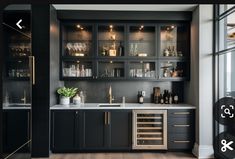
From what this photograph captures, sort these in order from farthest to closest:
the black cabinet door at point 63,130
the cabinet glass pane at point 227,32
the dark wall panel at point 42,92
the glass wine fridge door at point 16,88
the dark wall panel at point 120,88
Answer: the dark wall panel at point 120,88 < the black cabinet door at point 63,130 < the dark wall panel at point 42,92 < the cabinet glass pane at point 227,32 < the glass wine fridge door at point 16,88

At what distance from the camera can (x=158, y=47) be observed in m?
4.84

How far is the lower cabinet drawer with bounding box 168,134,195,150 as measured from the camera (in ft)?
14.7

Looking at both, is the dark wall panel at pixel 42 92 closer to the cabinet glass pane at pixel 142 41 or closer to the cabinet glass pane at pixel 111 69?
the cabinet glass pane at pixel 111 69

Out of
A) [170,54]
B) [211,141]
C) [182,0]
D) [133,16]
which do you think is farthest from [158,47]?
[182,0]

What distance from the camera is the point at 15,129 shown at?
7.26ft

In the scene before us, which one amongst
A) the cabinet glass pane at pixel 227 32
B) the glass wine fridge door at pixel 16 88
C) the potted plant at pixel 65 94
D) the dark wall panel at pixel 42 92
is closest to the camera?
the glass wine fridge door at pixel 16 88

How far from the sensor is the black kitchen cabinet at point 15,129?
1.97m

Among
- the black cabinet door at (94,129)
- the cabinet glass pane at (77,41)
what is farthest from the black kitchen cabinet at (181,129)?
the cabinet glass pane at (77,41)

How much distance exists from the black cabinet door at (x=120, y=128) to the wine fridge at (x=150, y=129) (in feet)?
0.35

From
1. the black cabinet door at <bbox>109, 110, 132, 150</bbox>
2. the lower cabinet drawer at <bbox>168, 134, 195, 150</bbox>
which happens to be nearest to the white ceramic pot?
the black cabinet door at <bbox>109, 110, 132, 150</bbox>

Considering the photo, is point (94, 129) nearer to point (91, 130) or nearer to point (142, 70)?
point (91, 130)

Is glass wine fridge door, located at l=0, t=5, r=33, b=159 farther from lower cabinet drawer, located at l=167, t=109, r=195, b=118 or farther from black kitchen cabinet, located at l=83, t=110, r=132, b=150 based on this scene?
lower cabinet drawer, located at l=167, t=109, r=195, b=118

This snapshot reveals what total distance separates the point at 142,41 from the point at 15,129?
3395 mm

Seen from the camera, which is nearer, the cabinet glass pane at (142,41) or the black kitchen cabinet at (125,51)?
the black kitchen cabinet at (125,51)
